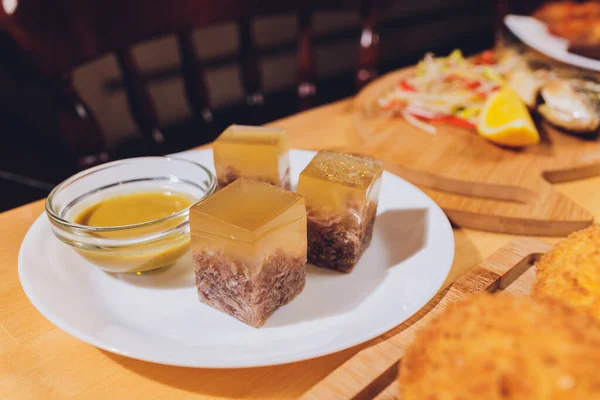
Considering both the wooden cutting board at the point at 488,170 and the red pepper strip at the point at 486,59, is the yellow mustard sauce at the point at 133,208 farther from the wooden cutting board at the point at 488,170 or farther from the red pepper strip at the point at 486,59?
the red pepper strip at the point at 486,59

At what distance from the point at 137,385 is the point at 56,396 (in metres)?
0.15

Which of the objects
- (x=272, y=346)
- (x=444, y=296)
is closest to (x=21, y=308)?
(x=272, y=346)

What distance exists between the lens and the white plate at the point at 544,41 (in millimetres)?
2711

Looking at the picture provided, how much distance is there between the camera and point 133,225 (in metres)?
1.22

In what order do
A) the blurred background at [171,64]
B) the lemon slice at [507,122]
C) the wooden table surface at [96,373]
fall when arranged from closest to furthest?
the wooden table surface at [96,373] → the lemon slice at [507,122] → the blurred background at [171,64]

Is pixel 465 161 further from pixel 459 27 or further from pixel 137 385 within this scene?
pixel 459 27

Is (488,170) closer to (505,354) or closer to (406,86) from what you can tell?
(406,86)

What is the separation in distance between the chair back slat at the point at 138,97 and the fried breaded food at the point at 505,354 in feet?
6.82

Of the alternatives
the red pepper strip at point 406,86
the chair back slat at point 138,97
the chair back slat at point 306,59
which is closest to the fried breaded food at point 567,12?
the red pepper strip at point 406,86

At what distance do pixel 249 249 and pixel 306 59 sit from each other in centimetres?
225

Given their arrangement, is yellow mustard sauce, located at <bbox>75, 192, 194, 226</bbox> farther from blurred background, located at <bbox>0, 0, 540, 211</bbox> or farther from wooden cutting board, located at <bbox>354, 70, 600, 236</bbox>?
blurred background, located at <bbox>0, 0, 540, 211</bbox>

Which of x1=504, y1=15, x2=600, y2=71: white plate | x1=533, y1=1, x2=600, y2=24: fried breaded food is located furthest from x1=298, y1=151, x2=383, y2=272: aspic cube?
x1=533, y1=1, x2=600, y2=24: fried breaded food

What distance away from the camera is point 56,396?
1001 mm

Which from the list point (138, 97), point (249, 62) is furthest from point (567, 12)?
point (138, 97)
